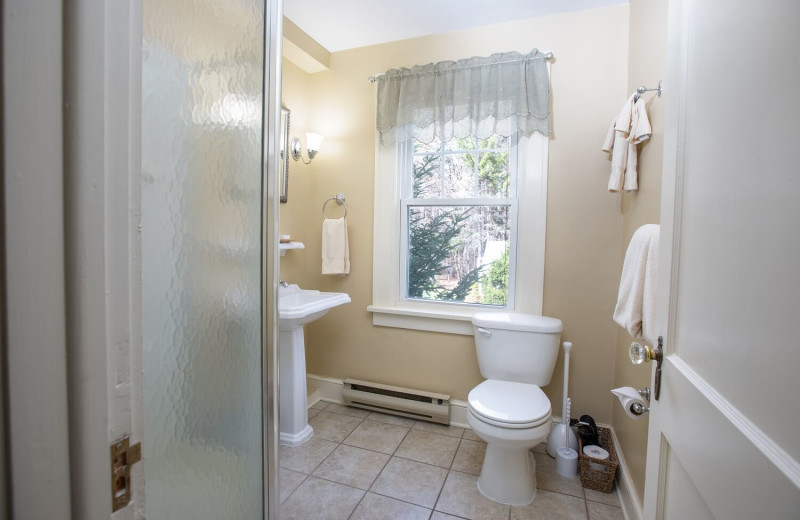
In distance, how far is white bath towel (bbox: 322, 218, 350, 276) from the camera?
95.9 inches

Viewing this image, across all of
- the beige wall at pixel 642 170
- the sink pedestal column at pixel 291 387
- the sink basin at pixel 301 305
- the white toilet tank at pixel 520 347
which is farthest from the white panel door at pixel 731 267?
the sink pedestal column at pixel 291 387

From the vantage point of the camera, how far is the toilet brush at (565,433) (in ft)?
6.31

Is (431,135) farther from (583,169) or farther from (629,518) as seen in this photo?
(629,518)

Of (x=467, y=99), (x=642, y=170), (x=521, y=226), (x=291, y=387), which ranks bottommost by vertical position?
(x=291, y=387)

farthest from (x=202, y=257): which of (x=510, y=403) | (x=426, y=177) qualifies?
(x=426, y=177)

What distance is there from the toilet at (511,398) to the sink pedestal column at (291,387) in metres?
0.99

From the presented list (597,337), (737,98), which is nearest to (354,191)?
(597,337)

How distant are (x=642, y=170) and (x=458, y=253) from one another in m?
1.08

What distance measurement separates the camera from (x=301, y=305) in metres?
1.94

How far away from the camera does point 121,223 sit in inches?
15.2

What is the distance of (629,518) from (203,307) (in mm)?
1843

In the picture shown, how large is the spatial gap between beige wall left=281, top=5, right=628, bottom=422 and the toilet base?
23.1 inches

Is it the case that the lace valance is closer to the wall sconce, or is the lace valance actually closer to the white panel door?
the wall sconce

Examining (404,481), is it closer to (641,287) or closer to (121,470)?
(641,287)
